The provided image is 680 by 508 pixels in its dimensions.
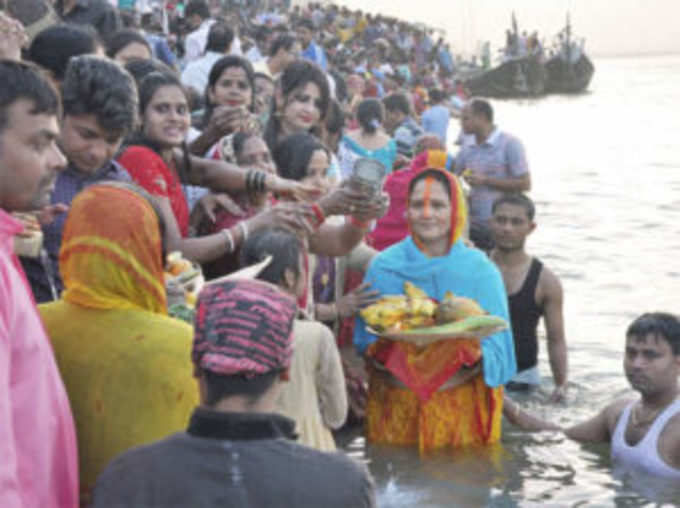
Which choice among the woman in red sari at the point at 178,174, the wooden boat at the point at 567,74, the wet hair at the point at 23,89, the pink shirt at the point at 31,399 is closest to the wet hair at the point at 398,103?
the woman in red sari at the point at 178,174

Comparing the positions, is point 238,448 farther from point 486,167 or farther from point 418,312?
point 486,167

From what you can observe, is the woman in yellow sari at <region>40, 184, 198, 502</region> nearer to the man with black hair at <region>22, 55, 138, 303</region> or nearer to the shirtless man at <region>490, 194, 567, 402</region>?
the man with black hair at <region>22, 55, 138, 303</region>

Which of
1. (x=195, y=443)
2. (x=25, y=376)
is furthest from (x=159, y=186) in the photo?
(x=195, y=443)

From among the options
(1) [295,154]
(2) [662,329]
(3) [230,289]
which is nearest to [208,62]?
(1) [295,154]

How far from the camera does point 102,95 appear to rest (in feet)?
11.9

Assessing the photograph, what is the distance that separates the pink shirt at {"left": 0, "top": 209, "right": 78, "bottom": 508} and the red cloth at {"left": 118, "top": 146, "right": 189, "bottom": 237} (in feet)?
6.19

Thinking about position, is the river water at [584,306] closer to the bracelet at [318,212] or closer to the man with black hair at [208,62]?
the bracelet at [318,212]

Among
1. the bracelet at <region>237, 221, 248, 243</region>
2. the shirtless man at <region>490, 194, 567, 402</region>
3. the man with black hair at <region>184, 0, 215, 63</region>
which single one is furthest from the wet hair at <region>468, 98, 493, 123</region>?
the bracelet at <region>237, 221, 248, 243</region>

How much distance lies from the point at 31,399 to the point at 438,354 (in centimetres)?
343

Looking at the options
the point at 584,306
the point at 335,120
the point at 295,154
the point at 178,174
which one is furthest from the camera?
the point at 584,306

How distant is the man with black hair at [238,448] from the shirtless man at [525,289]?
15.9 feet

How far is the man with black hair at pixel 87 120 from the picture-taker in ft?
11.8

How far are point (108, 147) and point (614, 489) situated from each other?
11.2ft

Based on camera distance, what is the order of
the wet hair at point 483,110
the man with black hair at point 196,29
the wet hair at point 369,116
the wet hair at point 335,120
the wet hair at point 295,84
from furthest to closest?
1. the man with black hair at point 196,29
2. the wet hair at point 483,110
3. the wet hair at point 369,116
4. the wet hair at point 335,120
5. the wet hair at point 295,84
